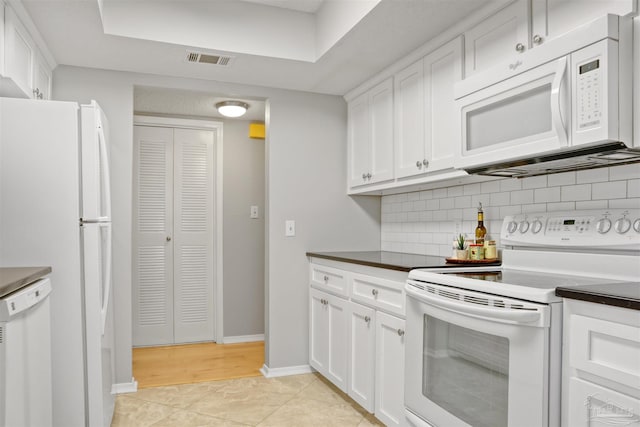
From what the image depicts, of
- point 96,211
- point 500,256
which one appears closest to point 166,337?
point 96,211

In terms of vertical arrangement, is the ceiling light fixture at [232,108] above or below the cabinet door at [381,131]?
above

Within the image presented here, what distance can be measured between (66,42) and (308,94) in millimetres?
1605

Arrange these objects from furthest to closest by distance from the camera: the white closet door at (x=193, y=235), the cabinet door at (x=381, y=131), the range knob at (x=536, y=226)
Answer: the white closet door at (x=193, y=235), the cabinet door at (x=381, y=131), the range knob at (x=536, y=226)

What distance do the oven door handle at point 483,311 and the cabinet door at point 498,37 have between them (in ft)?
3.47

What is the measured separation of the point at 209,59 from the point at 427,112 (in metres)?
1.36

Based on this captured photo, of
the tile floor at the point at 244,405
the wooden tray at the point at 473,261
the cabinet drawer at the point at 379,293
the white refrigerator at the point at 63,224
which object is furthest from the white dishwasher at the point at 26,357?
the wooden tray at the point at 473,261

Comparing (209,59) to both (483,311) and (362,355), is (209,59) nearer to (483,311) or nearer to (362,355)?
(362,355)

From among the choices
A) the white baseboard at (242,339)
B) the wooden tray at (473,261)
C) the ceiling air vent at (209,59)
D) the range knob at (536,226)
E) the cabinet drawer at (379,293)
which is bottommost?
the white baseboard at (242,339)

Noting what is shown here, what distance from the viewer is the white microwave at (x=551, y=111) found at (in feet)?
4.99

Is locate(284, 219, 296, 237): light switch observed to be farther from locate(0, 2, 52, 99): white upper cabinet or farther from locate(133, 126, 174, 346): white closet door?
locate(0, 2, 52, 99): white upper cabinet

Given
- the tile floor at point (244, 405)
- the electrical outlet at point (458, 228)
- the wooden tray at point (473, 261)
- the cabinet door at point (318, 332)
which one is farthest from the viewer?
the cabinet door at point (318, 332)

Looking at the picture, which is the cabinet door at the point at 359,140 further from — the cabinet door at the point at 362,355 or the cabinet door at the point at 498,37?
the cabinet door at the point at 498,37

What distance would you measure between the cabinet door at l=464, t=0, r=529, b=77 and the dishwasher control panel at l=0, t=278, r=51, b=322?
2062 mm

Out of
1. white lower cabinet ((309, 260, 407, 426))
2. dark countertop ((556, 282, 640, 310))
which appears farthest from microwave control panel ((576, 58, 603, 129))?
white lower cabinet ((309, 260, 407, 426))
